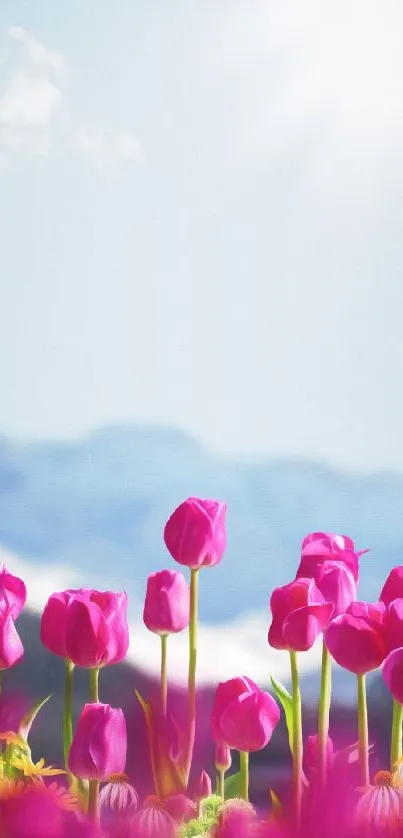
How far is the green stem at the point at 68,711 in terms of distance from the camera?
36.6 inches

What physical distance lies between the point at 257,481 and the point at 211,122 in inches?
14.6

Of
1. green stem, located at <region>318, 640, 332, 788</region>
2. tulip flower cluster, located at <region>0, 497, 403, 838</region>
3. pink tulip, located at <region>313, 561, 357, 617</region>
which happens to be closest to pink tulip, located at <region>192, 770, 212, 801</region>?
tulip flower cluster, located at <region>0, 497, 403, 838</region>

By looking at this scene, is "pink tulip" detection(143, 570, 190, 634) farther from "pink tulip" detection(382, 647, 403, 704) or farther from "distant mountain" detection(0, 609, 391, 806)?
"pink tulip" detection(382, 647, 403, 704)

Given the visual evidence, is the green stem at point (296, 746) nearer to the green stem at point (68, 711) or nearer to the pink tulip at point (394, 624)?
the pink tulip at point (394, 624)

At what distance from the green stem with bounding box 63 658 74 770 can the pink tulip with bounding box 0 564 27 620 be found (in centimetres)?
7

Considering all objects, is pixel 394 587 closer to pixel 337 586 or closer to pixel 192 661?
pixel 337 586

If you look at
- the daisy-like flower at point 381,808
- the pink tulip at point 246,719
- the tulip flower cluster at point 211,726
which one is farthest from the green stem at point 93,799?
the daisy-like flower at point 381,808

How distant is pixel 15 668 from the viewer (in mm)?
996

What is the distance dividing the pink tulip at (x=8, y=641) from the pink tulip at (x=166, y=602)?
4.6 inches

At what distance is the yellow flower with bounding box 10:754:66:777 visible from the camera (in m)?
0.88

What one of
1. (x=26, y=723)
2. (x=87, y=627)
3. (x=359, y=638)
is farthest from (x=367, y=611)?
(x=26, y=723)

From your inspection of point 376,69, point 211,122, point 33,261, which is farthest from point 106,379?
point 376,69

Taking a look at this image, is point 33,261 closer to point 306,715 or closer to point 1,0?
point 1,0

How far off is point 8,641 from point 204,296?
392 millimetres
